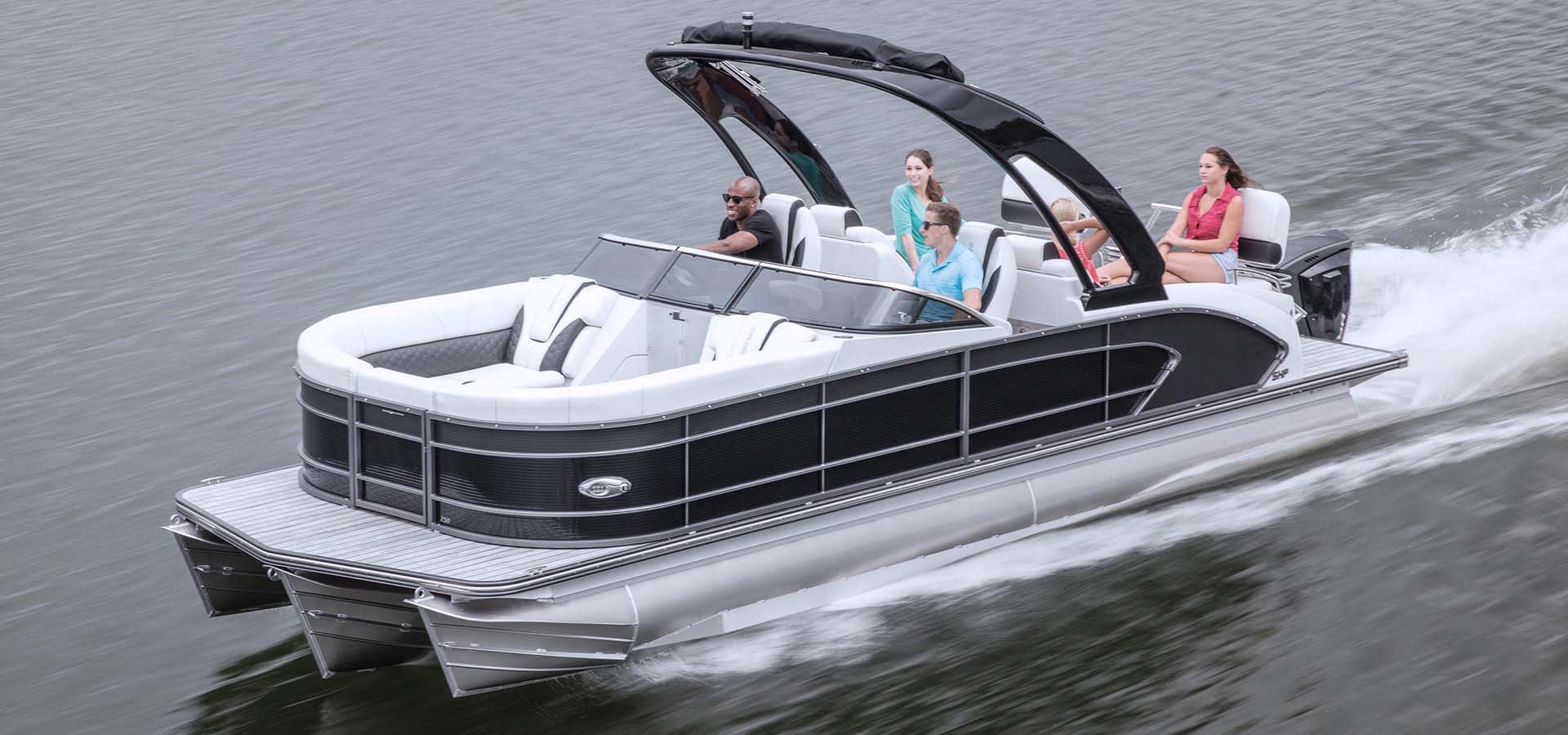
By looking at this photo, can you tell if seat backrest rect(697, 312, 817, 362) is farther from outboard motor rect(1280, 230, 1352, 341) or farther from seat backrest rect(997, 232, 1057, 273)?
outboard motor rect(1280, 230, 1352, 341)

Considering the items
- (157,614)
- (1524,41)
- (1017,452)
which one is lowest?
(157,614)

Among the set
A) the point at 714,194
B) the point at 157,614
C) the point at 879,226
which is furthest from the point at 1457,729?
the point at 714,194

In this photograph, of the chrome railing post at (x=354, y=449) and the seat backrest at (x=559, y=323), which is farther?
the seat backrest at (x=559, y=323)

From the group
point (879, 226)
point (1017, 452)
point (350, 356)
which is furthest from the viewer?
point (879, 226)

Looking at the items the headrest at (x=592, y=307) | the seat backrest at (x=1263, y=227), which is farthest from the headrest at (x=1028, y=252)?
the headrest at (x=592, y=307)

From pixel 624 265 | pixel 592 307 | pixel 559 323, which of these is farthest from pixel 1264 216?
pixel 559 323

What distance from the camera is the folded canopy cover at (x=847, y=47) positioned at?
23.0ft

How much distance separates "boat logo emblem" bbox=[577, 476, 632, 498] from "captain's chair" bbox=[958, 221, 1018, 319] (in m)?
2.23

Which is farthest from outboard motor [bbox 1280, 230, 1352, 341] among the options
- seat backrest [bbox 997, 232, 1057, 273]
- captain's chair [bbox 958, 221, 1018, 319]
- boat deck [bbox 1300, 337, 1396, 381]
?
captain's chair [bbox 958, 221, 1018, 319]

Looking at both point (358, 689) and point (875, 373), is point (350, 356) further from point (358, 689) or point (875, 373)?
point (875, 373)

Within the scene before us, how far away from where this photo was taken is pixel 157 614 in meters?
8.11

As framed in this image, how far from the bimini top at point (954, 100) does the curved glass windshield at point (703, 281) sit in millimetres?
1073

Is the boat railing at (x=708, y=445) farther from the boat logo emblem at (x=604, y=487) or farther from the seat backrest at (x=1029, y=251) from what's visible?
the seat backrest at (x=1029, y=251)

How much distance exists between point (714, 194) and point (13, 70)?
1187cm
